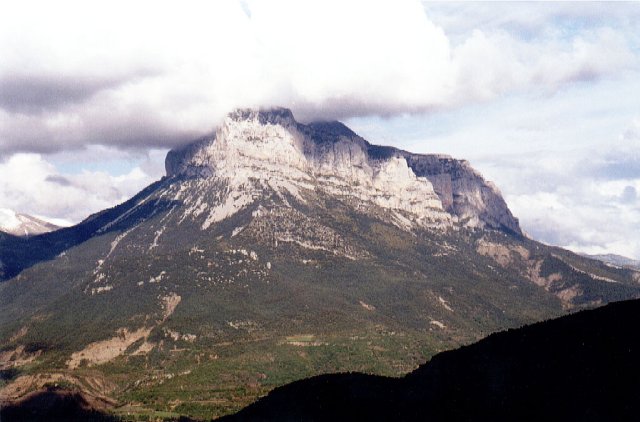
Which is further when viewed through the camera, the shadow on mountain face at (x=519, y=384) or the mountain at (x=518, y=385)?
the mountain at (x=518, y=385)

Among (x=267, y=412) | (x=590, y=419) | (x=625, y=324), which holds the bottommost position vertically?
(x=267, y=412)

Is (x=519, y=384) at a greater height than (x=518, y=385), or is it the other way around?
(x=519, y=384)

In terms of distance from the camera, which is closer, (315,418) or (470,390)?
(470,390)

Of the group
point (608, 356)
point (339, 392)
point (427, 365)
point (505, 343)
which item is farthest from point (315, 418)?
point (608, 356)

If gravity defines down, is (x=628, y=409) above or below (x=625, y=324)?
below

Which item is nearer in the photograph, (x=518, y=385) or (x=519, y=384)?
(x=518, y=385)

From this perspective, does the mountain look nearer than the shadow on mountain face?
No

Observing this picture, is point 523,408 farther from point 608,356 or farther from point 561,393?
point 608,356

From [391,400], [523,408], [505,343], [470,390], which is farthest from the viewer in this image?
[505,343]
